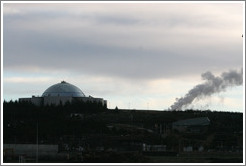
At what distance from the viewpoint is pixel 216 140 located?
3007 inches

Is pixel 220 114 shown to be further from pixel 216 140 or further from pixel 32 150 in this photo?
pixel 32 150

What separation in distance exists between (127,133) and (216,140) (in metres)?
11.0

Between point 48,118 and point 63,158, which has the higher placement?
point 48,118

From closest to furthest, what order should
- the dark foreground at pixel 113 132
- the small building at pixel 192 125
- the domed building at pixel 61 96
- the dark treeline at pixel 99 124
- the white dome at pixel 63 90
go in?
the dark foreground at pixel 113 132 < the dark treeline at pixel 99 124 < the small building at pixel 192 125 < the domed building at pixel 61 96 < the white dome at pixel 63 90

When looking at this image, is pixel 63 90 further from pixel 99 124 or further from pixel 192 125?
pixel 192 125

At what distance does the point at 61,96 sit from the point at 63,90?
3.84 m

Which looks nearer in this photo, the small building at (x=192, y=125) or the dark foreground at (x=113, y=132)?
the dark foreground at (x=113, y=132)

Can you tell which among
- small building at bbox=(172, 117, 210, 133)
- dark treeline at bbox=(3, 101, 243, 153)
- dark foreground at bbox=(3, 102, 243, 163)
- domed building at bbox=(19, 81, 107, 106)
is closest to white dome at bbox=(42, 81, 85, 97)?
domed building at bbox=(19, 81, 107, 106)

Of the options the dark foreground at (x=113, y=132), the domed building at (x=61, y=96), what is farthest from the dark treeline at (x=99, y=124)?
the domed building at (x=61, y=96)

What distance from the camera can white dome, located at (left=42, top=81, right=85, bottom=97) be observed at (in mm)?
104562

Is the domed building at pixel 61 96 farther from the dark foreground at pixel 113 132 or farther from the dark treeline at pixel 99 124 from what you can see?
the dark foreground at pixel 113 132

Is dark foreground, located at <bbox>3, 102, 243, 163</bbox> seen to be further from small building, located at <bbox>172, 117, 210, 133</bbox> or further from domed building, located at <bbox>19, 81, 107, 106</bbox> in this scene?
domed building, located at <bbox>19, 81, 107, 106</bbox>

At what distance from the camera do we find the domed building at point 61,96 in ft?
330

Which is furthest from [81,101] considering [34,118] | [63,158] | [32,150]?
[63,158]
